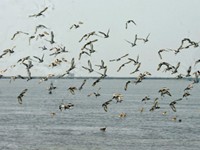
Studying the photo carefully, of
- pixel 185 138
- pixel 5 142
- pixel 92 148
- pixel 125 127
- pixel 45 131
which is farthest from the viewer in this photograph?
pixel 125 127

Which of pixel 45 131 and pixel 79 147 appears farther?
pixel 45 131

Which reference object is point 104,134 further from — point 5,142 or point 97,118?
point 97,118

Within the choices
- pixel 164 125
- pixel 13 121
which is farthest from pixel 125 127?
pixel 13 121

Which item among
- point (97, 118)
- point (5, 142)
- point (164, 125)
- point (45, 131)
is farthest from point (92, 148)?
point (97, 118)

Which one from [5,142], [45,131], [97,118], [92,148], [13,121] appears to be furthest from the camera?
[97,118]

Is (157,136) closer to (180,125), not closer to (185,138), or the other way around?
(185,138)

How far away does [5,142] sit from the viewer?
307 ft

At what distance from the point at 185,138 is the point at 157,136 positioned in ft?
19.4

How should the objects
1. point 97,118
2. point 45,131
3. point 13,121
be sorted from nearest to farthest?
point 45,131 < point 13,121 < point 97,118

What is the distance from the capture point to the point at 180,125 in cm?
12769

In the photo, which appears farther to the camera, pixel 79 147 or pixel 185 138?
pixel 185 138

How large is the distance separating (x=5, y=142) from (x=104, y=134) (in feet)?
76.5

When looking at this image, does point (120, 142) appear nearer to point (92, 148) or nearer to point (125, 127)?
point (92, 148)

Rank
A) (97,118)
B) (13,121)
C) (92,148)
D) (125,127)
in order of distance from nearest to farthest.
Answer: (92,148) < (125,127) < (13,121) < (97,118)
